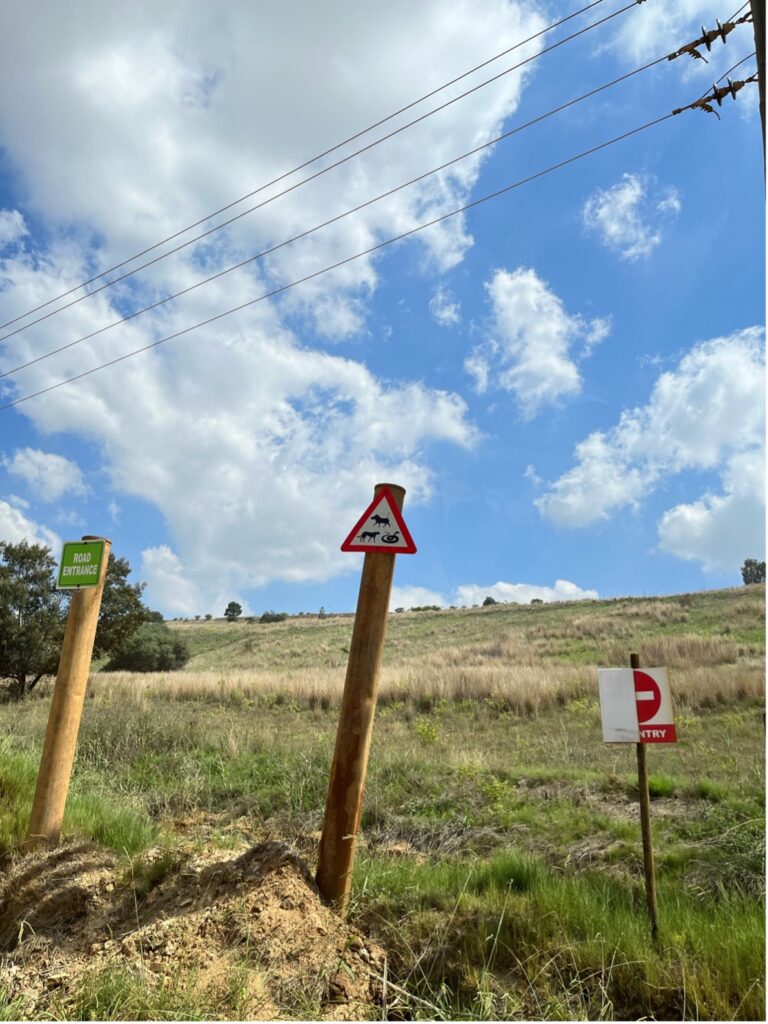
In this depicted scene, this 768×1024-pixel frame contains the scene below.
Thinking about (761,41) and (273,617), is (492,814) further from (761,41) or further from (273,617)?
(273,617)

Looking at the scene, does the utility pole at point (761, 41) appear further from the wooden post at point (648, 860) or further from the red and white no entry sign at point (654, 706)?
the wooden post at point (648, 860)

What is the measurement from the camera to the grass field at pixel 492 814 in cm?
357

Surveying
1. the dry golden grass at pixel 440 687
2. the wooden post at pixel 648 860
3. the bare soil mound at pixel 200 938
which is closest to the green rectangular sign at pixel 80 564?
the bare soil mound at pixel 200 938

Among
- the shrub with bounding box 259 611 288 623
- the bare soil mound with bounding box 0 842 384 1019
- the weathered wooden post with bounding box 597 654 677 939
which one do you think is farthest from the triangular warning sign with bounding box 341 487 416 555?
the shrub with bounding box 259 611 288 623

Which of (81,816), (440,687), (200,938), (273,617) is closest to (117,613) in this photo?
(440,687)

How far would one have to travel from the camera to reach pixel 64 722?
5.89 metres

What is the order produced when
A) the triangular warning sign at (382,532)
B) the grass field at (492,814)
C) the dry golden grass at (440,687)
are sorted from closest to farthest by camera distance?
the grass field at (492,814) → the triangular warning sign at (382,532) → the dry golden grass at (440,687)

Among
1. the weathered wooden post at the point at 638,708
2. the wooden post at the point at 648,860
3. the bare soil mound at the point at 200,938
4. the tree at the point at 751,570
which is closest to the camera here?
the bare soil mound at the point at 200,938

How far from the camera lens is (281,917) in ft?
12.3

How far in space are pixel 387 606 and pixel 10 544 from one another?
20673 millimetres

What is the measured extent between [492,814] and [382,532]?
Answer: 4.10 m

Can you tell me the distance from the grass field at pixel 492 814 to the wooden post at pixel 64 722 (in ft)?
1.04

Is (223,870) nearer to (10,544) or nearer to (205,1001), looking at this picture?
(205,1001)

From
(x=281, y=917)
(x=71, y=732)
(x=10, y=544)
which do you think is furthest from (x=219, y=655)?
(x=281, y=917)
